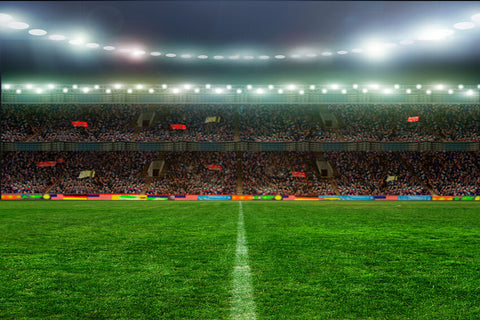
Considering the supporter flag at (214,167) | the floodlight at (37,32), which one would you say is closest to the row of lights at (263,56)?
the floodlight at (37,32)

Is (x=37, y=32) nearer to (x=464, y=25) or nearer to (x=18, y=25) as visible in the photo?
(x=18, y=25)

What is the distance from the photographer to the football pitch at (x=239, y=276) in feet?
12.9

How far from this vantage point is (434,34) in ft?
75.2

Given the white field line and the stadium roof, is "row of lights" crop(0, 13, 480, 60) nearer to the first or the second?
the stadium roof

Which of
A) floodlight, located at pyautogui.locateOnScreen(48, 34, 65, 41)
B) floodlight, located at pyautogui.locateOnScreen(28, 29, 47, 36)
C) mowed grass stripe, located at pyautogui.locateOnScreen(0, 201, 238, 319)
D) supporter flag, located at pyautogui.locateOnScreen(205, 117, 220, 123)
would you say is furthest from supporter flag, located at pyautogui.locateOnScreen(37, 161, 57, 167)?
mowed grass stripe, located at pyautogui.locateOnScreen(0, 201, 238, 319)

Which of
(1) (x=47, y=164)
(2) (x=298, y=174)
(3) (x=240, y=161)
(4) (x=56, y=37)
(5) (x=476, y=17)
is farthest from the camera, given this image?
(3) (x=240, y=161)

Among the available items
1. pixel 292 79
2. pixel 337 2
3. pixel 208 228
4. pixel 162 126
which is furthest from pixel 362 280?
pixel 162 126

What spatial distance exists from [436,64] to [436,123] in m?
14.8

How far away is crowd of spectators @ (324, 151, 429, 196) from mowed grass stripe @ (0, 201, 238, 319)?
30.1 m

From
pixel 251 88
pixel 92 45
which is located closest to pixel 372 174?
pixel 251 88

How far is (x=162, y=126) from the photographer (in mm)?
44594

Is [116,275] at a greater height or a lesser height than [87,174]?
greater

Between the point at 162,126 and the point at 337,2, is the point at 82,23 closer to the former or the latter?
the point at 337,2

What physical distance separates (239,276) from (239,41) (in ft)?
72.0
